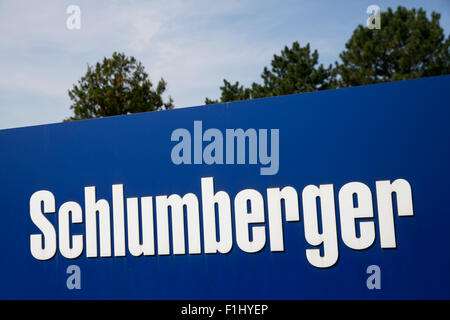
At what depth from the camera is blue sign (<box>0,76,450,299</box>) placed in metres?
5.54

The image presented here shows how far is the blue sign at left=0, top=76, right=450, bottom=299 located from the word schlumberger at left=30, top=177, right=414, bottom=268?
0.01m

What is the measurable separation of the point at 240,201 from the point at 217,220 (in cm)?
36

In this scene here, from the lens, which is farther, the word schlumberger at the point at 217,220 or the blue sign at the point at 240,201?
the word schlumberger at the point at 217,220

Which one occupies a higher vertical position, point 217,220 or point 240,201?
point 240,201

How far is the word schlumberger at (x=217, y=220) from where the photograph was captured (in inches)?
223

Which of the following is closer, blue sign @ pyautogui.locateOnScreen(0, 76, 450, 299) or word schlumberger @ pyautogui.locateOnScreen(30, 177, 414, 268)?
blue sign @ pyautogui.locateOnScreen(0, 76, 450, 299)

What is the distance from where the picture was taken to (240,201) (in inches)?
243

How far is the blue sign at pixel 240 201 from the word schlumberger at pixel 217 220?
1 centimetres

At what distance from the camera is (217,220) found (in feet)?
20.5

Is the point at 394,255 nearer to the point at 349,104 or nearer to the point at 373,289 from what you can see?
the point at 373,289

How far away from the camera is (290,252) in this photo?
5.93 metres

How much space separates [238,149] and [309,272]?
1.57 m

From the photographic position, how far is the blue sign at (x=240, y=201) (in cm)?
554

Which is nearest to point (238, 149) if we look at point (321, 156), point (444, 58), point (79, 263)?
point (321, 156)
